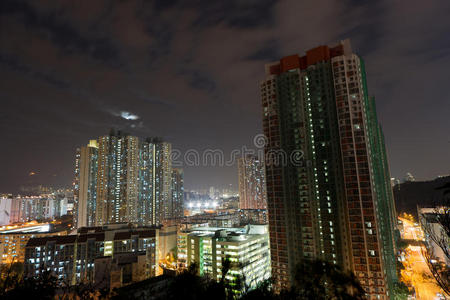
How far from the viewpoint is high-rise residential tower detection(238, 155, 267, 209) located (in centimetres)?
9700

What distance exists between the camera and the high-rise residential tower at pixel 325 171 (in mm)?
25859

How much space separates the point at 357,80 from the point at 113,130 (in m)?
62.0

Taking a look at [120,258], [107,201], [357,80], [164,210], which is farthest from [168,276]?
[164,210]

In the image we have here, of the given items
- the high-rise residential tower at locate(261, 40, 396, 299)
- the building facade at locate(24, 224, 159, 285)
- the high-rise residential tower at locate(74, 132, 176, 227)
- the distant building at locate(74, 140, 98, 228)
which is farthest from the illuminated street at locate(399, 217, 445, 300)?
the distant building at locate(74, 140, 98, 228)

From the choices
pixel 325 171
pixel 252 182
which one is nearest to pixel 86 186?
pixel 252 182

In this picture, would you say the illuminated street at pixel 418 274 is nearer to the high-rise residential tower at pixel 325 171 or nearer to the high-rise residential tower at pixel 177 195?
the high-rise residential tower at pixel 325 171

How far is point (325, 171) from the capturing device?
29.1m

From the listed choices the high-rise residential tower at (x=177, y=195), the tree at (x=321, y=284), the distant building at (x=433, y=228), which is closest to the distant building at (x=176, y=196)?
the high-rise residential tower at (x=177, y=195)

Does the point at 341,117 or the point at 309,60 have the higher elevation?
the point at 309,60

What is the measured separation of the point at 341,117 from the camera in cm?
2830

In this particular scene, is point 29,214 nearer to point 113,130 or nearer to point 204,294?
point 113,130

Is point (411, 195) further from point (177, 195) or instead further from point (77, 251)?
point (77, 251)

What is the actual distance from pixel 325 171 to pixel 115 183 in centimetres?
5514

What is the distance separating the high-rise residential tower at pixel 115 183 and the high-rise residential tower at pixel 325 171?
47076 mm
